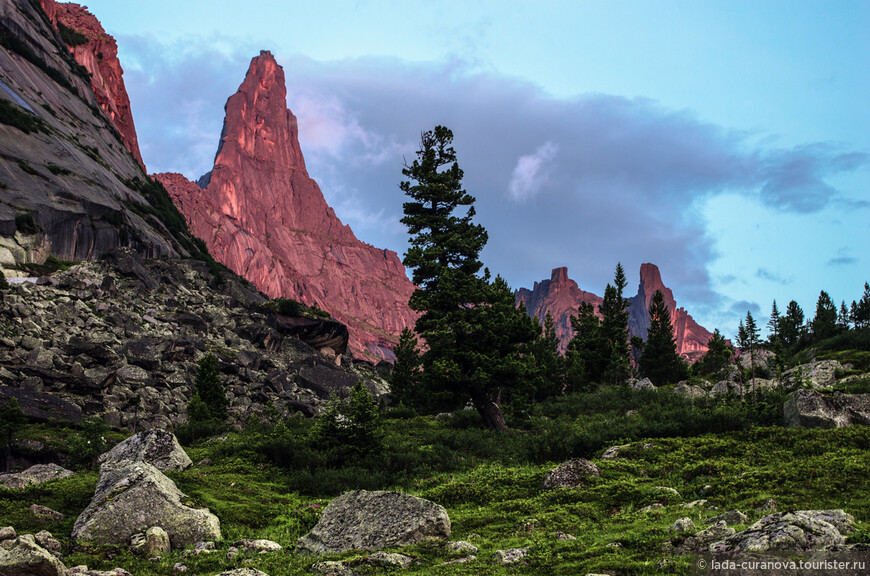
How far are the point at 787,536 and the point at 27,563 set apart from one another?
31.9ft

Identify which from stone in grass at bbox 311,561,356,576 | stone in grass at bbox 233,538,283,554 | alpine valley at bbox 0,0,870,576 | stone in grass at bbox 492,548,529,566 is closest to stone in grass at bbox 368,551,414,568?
alpine valley at bbox 0,0,870,576

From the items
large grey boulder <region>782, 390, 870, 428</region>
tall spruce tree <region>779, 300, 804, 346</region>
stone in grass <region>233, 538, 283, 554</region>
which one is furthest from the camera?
tall spruce tree <region>779, 300, 804, 346</region>

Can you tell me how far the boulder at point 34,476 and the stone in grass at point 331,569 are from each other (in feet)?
33.9

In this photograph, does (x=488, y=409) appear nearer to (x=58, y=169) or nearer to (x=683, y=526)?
(x=683, y=526)

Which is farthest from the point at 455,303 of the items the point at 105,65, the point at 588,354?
the point at 105,65

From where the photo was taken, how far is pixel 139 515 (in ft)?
→ 35.8

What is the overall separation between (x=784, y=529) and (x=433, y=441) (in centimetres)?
1764

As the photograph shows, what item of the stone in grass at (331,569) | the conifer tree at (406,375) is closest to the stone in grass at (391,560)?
the stone in grass at (331,569)

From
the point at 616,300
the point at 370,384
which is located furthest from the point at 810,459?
the point at 370,384

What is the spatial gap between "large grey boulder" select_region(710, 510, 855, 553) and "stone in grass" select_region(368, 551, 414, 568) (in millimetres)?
4578

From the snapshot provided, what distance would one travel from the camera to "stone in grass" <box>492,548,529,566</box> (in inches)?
344

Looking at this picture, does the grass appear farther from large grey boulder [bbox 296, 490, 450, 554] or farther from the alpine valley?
large grey boulder [bbox 296, 490, 450, 554]

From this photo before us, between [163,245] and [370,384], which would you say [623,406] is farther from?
[163,245]

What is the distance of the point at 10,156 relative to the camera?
6388cm
